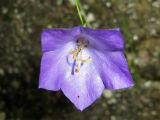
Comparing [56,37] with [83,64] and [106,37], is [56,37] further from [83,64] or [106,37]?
[83,64]

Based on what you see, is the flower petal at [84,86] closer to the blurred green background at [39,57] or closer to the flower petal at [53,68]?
the flower petal at [53,68]

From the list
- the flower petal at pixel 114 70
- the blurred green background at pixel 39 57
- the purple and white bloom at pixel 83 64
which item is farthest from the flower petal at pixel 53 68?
the blurred green background at pixel 39 57

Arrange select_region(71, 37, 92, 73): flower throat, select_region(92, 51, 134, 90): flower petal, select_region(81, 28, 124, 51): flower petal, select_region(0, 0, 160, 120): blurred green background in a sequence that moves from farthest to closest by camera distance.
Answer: select_region(0, 0, 160, 120): blurred green background → select_region(71, 37, 92, 73): flower throat → select_region(92, 51, 134, 90): flower petal → select_region(81, 28, 124, 51): flower petal

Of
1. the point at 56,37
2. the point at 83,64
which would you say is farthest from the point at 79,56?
the point at 56,37

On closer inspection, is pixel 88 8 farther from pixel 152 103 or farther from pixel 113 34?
pixel 113 34

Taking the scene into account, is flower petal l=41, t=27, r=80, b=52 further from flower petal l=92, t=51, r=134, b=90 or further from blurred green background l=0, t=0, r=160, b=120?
blurred green background l=0, t=0, r=160, b=120

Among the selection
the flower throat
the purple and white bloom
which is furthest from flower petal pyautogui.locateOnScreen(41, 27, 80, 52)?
the flower throat
